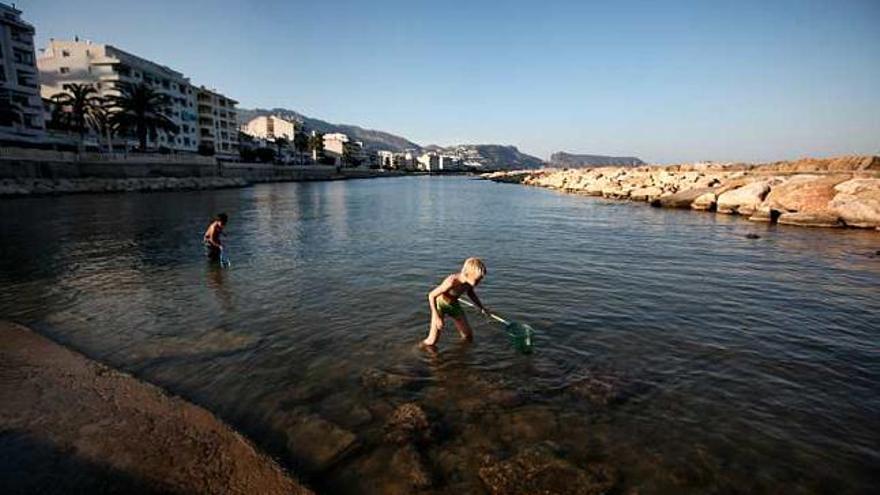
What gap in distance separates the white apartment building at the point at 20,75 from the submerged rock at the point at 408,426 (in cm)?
6390

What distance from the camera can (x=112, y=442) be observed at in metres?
4.59

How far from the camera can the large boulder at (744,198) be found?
28016mm

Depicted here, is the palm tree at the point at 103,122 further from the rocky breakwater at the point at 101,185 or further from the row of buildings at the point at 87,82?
the rocky breakwater at the point at 101,185

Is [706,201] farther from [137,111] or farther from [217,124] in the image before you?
[217,124]

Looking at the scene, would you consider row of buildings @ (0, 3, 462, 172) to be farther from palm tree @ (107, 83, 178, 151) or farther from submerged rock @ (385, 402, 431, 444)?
submerged rock @ (385, 402, 431, 444)

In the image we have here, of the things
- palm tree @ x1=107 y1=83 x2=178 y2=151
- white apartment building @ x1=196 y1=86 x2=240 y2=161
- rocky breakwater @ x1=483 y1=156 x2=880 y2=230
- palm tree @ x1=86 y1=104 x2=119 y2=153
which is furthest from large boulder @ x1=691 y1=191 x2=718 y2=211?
white apartment building @ x1=196 y1=86 x2=240 y2=161

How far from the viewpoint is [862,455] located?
16.0 ft

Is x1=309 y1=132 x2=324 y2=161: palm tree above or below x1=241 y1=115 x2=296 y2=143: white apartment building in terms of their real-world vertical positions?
below

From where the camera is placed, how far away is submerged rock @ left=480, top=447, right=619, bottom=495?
430 centimetres

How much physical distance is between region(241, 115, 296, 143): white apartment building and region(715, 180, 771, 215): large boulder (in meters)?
128

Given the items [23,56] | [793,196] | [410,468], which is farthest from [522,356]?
[23,56]

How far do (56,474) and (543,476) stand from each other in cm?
461

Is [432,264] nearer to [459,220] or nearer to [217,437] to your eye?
[217,437]

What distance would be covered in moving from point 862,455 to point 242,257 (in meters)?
16.3
